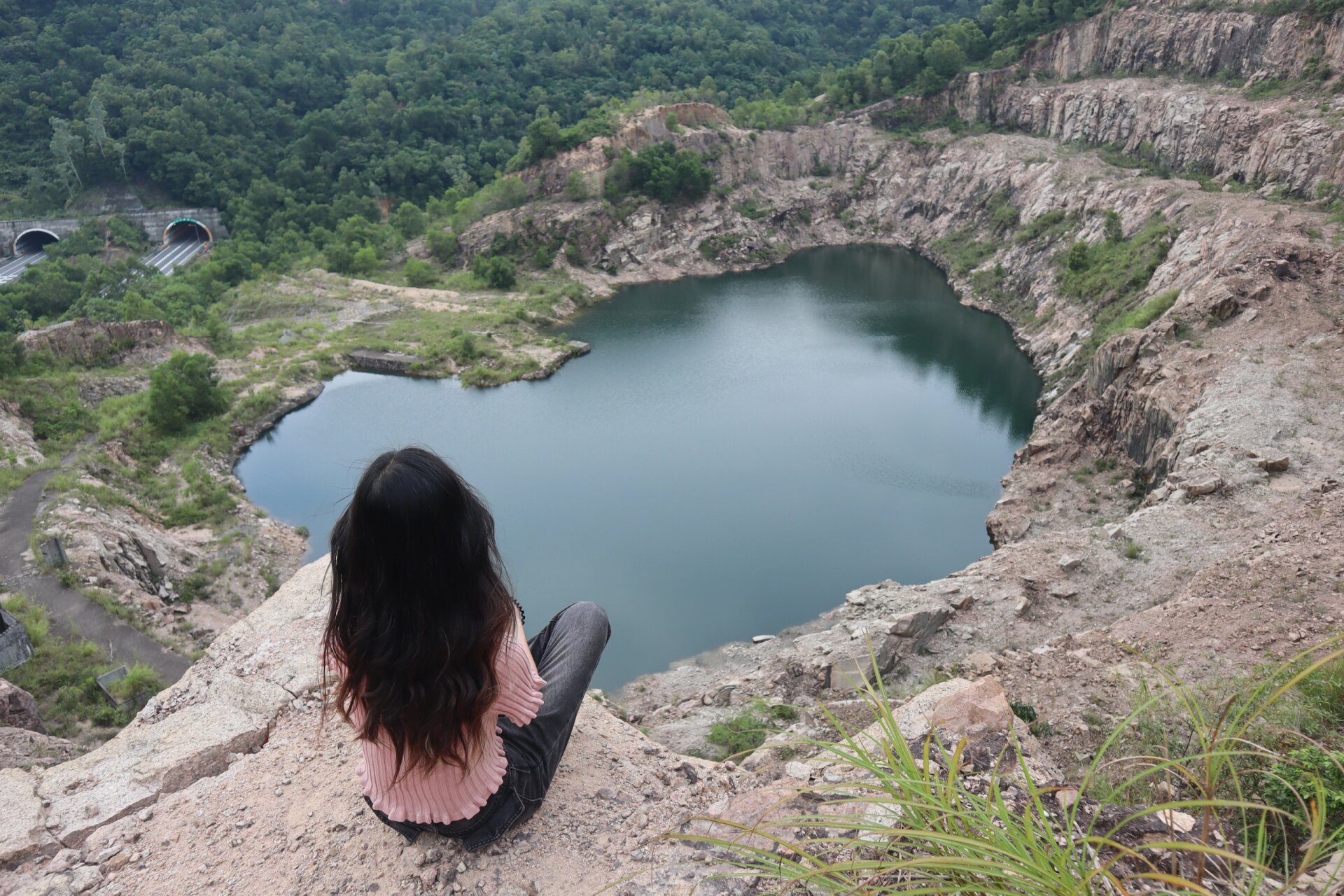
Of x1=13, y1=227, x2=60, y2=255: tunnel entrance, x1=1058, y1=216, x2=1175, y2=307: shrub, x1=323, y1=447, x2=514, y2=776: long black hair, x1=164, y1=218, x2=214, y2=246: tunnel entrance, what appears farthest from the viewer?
x1=164, y1=218, x2=214, y2=246: tunnel entrance

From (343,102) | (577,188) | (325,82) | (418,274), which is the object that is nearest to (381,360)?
(418,274)

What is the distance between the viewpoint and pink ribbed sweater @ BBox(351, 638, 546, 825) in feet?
9.91

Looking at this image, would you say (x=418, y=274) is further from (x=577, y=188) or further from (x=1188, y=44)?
(x=1188, y=44)

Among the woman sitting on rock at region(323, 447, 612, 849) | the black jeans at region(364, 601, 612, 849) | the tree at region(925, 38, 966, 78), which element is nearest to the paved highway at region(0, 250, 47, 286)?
the black jeans at region(364, 601, 612, 849)

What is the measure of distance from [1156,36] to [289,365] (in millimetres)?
32676

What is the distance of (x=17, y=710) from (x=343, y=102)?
155 ft

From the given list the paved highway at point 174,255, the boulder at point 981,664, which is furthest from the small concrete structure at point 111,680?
the paved highway at point 174,255

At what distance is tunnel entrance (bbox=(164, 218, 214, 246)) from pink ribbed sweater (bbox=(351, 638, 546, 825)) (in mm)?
45825

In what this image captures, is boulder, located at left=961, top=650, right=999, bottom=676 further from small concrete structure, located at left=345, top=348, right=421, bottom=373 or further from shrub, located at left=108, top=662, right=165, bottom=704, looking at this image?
small concrete structure, located at left=345, top=348, right=421, bottom=373

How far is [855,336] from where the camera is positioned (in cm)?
2630

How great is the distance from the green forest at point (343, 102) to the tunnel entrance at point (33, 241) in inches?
47.5

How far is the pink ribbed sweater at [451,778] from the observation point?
119 inches

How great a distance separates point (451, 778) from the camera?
119 inches

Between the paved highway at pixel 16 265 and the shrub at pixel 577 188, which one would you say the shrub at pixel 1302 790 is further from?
the paved highway at pixel 16 265
